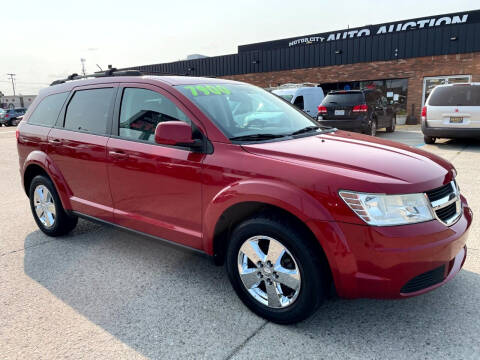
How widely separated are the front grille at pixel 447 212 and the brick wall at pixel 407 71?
62.2 ft

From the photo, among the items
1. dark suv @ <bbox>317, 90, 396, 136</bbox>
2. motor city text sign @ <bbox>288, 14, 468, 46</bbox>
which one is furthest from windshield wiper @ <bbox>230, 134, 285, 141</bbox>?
motor city text sign @ <bbox>288, 14, 468, 46</bbox>

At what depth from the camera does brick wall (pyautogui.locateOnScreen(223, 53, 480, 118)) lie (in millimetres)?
18344

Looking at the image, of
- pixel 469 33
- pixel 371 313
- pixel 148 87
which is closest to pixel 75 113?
pixel 148 87

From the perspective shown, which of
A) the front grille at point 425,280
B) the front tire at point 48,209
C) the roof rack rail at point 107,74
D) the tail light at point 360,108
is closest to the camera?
the front grille at point 425,280

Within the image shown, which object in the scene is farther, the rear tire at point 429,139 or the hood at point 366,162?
the rear tire at point 429,139

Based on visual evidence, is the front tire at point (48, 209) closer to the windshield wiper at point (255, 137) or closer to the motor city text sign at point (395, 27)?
the windshield wiper at point (255, 137)

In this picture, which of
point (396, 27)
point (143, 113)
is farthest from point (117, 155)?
point (396, 27)

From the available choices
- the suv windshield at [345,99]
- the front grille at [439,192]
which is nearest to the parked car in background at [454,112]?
the suv windshield at [345,99]

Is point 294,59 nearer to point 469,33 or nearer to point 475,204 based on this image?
point 469,33

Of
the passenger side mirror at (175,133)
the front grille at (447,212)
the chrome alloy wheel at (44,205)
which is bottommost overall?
the chrome alloy wheel at (44,205)

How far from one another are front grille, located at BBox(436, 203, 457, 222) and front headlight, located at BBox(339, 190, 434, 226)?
0.83ft

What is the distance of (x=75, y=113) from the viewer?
4.01 meters

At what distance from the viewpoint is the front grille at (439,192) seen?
93.2 inches

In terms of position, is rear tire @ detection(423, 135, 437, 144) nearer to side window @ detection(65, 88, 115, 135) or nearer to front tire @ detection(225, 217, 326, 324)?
side window @ detection(65, 88, 115, 135)
